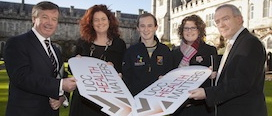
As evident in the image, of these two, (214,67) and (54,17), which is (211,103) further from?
(54,17)

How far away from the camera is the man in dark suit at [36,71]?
8.39ft

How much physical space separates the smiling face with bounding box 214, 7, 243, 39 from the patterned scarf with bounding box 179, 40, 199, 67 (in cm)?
87

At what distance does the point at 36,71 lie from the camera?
2.71m

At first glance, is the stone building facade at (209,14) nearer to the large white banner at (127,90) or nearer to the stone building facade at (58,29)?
the stone building facade at (58,29)

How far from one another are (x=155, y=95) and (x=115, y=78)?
503mm

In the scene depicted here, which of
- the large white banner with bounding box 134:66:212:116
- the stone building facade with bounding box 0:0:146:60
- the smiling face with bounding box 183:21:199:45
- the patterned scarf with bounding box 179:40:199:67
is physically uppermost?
the stone building facade with bounding box 0:0:146:60

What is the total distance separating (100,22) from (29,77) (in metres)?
1.12

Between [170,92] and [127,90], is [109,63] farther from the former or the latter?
[170,92]

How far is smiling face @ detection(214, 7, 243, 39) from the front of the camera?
2.71m

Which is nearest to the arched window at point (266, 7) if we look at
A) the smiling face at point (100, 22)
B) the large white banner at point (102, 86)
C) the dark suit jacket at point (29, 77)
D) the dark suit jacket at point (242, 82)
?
the smiling face at point (100, 22)

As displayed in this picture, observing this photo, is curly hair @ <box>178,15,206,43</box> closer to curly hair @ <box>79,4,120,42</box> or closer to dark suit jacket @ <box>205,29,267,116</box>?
curly hair @ <box>79,4,120,42</box>

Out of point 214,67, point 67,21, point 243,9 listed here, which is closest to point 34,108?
point 214,67

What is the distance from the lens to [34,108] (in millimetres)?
2721

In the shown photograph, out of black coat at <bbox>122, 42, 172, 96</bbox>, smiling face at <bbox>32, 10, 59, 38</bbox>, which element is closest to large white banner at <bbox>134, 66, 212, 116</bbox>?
black coat at <bbox>122, 42, 172, 96</bbox>
